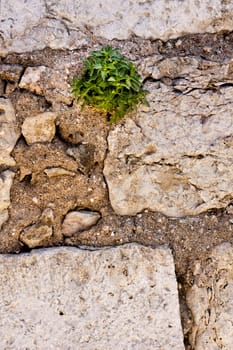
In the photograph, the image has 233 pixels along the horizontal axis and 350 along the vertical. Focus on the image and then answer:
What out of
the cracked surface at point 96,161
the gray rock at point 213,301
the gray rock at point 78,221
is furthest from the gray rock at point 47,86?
the gray rock at point 213,301

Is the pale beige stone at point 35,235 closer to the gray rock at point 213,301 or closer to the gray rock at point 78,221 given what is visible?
the gray rock at point 78,221

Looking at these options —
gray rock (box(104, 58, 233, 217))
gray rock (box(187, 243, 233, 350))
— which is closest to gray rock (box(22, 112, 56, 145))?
gray rock (box(104, 58, 233, 217))

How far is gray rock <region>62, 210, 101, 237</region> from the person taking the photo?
4.60ft

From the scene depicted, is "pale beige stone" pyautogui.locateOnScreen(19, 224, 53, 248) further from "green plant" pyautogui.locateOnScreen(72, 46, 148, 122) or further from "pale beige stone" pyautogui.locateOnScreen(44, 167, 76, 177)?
"green plant" pyautogui.locateOnScreen(72, 46, 148, 122)

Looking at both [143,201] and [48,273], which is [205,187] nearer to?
[143,201]

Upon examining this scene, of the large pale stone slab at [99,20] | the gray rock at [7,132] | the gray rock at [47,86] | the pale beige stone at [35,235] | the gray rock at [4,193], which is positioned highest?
the large pale stone slab at [99,20]

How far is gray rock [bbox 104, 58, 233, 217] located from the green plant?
0.05 m

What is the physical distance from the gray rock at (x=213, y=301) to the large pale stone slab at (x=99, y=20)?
1.83 feet

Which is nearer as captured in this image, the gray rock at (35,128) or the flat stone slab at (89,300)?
the flat stone slab at (89,300)

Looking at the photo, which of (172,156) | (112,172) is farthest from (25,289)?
(172,156)

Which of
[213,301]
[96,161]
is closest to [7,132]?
[96,161]

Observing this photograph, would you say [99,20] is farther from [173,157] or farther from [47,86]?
[173,157]

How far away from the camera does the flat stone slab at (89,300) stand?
1.31m

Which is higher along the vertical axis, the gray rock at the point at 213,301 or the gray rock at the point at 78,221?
the gray rock at the point at 78,221
